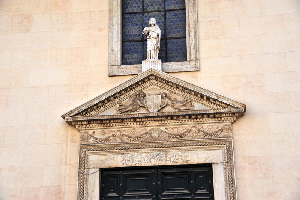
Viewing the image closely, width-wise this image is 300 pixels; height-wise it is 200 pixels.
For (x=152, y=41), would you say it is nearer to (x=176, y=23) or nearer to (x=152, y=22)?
(x=152, y=22)

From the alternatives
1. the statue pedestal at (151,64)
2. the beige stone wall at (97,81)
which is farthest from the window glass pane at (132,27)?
the statue pedestal at (151,64)

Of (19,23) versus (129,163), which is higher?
(19,23)

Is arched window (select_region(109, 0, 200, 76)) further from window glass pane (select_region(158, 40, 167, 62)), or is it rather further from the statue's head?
the statue's head

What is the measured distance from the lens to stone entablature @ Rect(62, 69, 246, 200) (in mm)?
11352

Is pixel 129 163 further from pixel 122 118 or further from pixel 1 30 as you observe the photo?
pixel 1 30

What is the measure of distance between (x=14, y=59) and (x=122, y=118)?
9.98ft


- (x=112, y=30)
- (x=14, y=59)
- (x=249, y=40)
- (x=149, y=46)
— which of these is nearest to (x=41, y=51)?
(x=14, y=59)

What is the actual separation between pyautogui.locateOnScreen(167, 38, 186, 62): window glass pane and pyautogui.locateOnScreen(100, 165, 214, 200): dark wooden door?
2.57 metres

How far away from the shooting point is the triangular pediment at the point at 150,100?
11609mm

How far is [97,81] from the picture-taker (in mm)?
12320

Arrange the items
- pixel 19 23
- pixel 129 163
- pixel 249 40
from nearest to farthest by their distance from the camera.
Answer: pixel 129 163, pixel 249 40, pixel 19 23

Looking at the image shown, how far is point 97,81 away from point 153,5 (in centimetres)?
238

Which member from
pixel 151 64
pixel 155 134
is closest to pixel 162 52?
pixel 151 64

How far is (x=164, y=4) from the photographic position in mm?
13180
